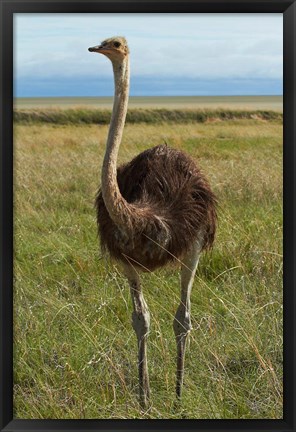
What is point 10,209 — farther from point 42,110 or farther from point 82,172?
point 42,110

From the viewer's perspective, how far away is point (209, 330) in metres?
3.66

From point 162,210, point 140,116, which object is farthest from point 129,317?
point 140,116

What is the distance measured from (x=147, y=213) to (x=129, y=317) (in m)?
0.90

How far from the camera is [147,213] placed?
3072 millimetres

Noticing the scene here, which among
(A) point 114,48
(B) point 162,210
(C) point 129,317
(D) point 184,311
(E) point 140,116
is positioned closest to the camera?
(A) point 114,48

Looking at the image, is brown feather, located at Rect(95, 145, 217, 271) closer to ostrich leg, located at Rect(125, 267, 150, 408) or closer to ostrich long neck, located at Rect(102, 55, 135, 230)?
ostrich long neck, located at Rect(102, 55, 135, 230)

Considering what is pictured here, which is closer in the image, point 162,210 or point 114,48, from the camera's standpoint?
point 114,48

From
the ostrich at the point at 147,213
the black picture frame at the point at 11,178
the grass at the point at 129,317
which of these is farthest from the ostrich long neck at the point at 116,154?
the grass at the point at 129,317

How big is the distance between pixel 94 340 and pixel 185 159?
2.71ft

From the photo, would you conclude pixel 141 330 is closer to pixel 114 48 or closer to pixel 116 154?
pixel 116 154

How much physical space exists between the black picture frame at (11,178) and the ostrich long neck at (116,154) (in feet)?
0.71

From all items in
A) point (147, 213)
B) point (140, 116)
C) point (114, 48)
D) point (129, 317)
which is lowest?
point (129, 317)

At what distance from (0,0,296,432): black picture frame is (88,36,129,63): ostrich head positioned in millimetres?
102

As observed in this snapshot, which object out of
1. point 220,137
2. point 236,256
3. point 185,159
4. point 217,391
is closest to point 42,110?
point 220,137
